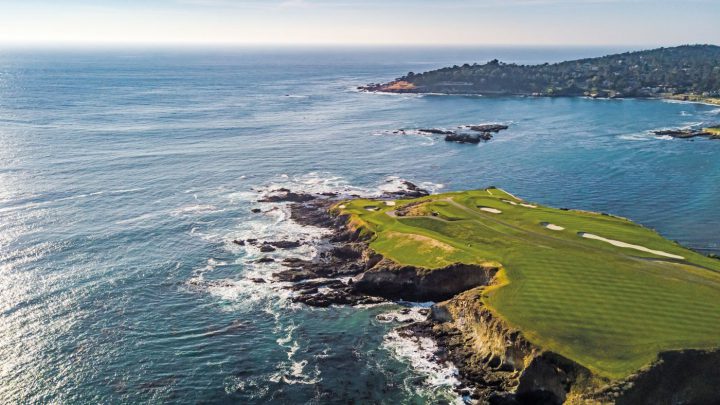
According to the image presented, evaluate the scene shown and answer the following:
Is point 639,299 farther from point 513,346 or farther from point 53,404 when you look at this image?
point 53,404

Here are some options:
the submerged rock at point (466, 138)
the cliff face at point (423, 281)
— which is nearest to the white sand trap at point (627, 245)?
the cliff face at point (423, 281)

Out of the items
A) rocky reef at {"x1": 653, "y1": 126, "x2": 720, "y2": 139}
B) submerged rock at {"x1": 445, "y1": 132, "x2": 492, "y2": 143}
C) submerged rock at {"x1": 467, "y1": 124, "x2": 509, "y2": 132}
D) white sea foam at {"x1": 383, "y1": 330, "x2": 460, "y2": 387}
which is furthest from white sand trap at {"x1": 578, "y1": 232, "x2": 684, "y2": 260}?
rocky reef at {"x1": 653, "y1": 126, "x2": 720, "y2": 139}

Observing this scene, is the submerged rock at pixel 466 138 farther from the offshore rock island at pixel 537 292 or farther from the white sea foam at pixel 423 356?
the white sea foam at pixel 423 356

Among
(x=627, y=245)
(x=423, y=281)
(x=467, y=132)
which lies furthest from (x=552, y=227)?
(x=467, y=132)

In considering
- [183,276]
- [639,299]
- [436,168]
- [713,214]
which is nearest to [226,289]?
[183,276]

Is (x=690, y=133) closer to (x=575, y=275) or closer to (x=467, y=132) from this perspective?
(x=467, y=132)

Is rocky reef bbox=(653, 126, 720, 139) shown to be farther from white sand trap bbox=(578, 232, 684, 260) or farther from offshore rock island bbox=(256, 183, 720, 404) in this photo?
white sand trap bbox=(578, 232, 684, 260)
